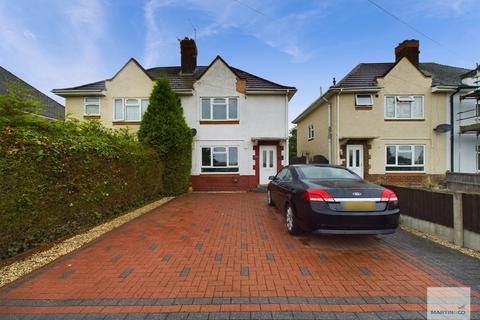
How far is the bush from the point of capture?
1103 cm

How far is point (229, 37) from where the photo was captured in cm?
1238

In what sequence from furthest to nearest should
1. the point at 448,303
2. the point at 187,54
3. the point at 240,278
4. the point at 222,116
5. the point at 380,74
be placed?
the point at 187,54
the point at 380,74
the point at 222,116
the point at 240,278
the point at 448,303

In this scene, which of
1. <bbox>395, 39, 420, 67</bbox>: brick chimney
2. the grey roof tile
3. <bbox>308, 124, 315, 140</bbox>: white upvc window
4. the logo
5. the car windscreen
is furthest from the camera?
<bbox>308, 124, 315, 140</bbox>: white upvc window

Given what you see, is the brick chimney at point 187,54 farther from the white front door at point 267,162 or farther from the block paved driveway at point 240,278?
the block paved driveway at point 240,278

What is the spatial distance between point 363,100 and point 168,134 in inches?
411

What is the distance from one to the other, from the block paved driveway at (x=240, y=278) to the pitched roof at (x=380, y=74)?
1095 centimetres

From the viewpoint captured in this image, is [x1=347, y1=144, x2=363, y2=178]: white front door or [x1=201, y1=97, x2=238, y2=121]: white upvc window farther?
[x1=347, y1=144, x2=363, y2=178]: white front door

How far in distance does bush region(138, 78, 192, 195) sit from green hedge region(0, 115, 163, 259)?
318 cm

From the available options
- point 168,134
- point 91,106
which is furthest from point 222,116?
point 91,106

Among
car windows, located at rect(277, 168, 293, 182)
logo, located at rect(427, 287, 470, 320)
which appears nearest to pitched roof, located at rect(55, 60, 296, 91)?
car windows, located at rect(277, 168, 293, 182)

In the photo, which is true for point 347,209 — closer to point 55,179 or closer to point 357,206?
point 357,206

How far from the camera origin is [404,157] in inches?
549

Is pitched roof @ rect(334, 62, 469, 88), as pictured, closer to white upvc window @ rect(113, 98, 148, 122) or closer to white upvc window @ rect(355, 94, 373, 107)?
white upvc window @ rect(355, 94, 373, 107)

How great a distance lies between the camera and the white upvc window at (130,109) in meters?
14.0
